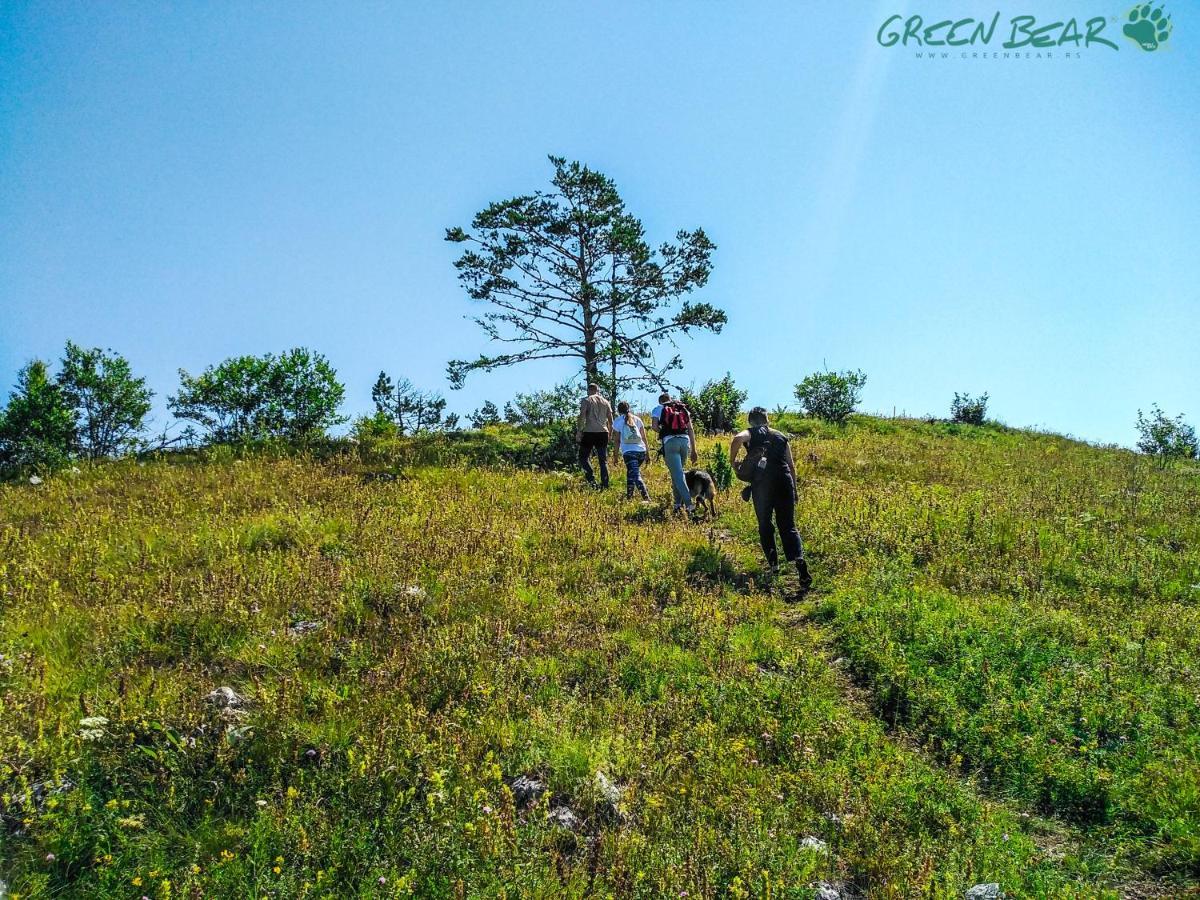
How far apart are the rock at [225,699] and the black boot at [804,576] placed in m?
6.60

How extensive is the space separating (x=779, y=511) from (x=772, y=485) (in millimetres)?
401

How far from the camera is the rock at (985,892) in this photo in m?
3.61

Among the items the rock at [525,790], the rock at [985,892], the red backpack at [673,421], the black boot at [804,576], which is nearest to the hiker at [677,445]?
the red backpack at [673,421]

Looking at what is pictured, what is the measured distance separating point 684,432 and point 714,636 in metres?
6.14

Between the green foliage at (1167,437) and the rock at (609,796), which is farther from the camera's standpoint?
the green foliage at (1167,437)

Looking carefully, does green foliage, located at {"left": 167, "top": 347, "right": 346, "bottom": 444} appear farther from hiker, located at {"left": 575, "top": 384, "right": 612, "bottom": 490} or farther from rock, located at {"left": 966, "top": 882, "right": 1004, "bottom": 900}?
rock, located at {"left": 966, "top": 882, "right": 1004, "bottom": 900}

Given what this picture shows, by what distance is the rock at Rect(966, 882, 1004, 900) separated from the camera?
11.8ft

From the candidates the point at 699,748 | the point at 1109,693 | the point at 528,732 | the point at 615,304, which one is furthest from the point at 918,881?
the point at 615,304

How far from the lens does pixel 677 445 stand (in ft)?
39.4

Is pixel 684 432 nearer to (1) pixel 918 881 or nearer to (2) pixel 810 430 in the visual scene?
Result: (1) pixel 918 881

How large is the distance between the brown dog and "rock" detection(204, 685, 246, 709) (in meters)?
8.52

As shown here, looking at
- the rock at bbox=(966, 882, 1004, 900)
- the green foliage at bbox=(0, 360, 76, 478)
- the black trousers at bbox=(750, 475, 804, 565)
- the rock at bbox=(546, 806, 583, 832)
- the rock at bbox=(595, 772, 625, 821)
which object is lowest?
the rock at bbox=(966, 882, 1004, 900)

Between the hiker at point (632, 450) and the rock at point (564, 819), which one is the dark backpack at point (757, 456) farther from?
the rock at point (564, 819)

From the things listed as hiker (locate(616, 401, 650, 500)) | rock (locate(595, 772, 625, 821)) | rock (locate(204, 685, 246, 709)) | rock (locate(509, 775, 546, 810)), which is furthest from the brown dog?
rock (locate(204, 685, 246, 709))
